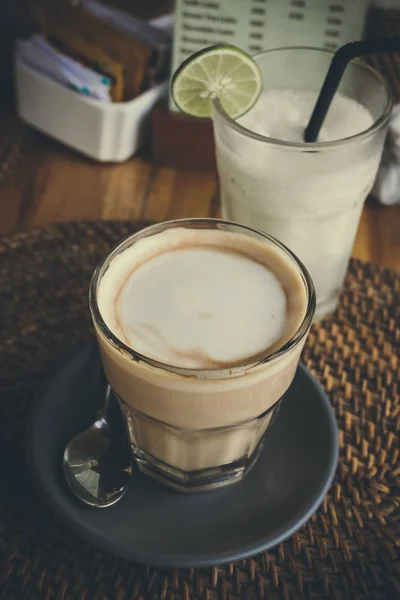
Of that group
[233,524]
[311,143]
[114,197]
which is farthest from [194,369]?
[114,197]

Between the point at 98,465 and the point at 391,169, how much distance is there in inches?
24.6

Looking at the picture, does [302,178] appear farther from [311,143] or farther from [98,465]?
[98,465]

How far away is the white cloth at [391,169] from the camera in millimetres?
1011

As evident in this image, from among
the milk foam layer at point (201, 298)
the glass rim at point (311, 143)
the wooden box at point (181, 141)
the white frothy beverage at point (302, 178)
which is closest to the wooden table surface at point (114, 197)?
the wooden box at point (181, 141)

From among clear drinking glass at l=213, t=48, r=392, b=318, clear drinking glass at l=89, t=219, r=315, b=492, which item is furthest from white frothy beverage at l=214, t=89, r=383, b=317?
clear drinking glass at l=89, t=219, r=315, b=492

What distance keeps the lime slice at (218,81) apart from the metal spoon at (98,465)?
359 mm

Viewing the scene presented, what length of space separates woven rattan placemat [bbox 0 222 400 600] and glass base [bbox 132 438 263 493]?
80 millimetres

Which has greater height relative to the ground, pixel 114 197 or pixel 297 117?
pixel 297 117

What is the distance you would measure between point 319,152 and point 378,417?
278mm

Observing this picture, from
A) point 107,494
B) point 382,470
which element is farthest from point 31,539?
point 382,470

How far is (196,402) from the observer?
58 centimetres

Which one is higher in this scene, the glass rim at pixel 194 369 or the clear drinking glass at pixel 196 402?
the glass rim at pixel 194 369

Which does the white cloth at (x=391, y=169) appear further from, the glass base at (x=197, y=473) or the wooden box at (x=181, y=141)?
the glass base at (x=197, y=473)

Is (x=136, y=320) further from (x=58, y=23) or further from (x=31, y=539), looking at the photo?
(x=58, y=23)
